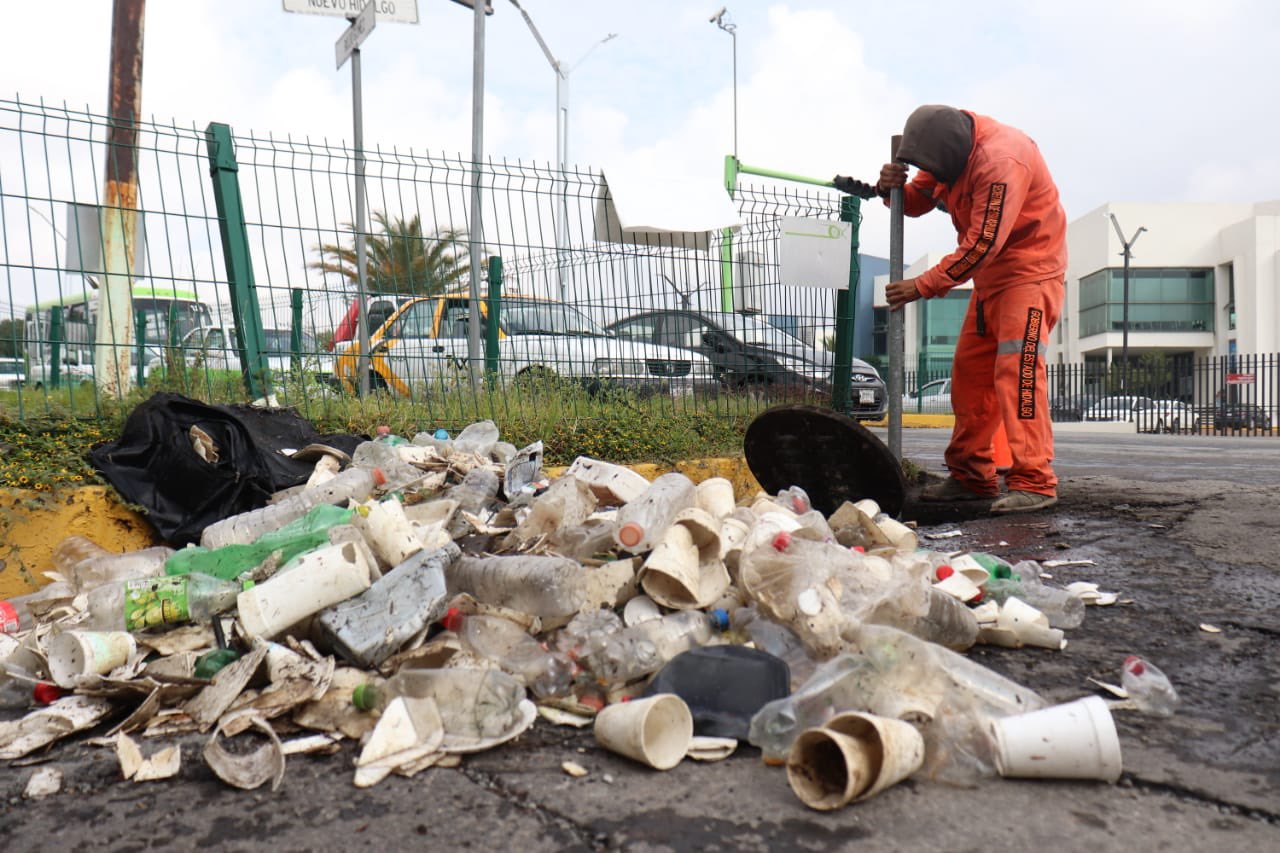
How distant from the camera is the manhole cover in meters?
4.02

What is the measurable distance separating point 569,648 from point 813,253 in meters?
4.00

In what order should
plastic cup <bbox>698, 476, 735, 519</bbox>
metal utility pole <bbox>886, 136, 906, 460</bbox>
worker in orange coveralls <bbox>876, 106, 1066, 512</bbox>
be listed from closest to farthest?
1. plastic cup <bbox>698, 476, 735, 519</bbox>
2. worker in orange coveralls <bbox>876, 106, 1066, 512</bbox>
3. metal utility pole <bbox>886, 136, 906, 460</bbox>

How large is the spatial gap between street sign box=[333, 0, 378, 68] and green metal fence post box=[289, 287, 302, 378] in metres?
1.77

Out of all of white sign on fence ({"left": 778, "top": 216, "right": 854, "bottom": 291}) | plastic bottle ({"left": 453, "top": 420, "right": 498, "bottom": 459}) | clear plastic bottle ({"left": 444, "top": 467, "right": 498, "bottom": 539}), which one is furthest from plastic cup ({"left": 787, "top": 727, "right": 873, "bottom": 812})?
white sign on fence ({"left": 778, "top": 216, "right": 854, "bottom": 291})

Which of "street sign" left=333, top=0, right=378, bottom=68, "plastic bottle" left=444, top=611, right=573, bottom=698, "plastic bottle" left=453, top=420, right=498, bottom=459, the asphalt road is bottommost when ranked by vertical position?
the asphalt road

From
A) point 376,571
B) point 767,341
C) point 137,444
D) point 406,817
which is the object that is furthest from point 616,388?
point 406,817

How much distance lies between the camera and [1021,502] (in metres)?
4.75

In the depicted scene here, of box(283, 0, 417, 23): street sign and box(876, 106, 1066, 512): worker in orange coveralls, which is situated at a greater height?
box(283, 0, 417, 23): street sign

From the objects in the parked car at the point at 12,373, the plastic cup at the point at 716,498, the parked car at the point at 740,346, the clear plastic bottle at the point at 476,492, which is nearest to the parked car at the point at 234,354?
the parked car at the point at 12,373

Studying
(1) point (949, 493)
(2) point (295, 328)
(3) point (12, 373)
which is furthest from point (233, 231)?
(1) point (949, 493)

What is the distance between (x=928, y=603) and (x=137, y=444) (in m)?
3.18

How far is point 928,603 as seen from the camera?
7.89 feet

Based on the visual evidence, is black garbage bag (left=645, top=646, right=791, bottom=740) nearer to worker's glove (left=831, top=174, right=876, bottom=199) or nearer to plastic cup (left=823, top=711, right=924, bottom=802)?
plastic cup (left=823, top=711, right=924, bottom=802)

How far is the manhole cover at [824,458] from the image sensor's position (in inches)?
158
